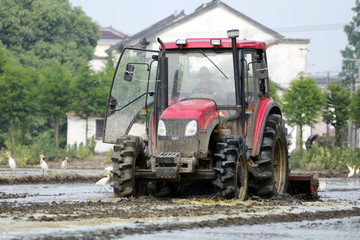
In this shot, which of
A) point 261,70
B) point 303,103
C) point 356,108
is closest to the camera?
point 261,70

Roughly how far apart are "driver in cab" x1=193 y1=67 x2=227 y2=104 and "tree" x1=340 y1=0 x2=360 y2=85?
84522 millimetres

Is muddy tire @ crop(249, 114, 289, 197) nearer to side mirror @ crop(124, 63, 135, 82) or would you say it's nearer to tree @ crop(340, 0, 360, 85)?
side mirror @ crop(124, 63, 135, 82)

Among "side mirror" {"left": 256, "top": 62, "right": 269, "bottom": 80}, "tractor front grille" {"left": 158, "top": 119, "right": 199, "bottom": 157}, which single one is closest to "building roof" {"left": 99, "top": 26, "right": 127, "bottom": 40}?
"side mirror" {"left": 256, "top": 62, "right": 269, "bottom": 80}

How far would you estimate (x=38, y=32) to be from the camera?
70.6 meters

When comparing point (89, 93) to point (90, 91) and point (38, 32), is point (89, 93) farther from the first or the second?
point (38, 32)

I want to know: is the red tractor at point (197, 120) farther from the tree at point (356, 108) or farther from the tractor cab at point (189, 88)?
the tree at point (356, 108)

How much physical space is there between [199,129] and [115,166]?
5.86ft

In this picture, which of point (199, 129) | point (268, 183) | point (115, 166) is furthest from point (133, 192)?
point (268, 183)

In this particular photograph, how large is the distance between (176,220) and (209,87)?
4.83m

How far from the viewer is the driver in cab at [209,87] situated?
14.8 meters

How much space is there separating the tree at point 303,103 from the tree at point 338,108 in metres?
0.64

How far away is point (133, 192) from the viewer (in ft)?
47.5

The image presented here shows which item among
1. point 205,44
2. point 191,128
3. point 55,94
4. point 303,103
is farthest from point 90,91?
point 191,128

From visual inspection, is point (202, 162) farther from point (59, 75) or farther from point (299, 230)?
point (59, 75)
